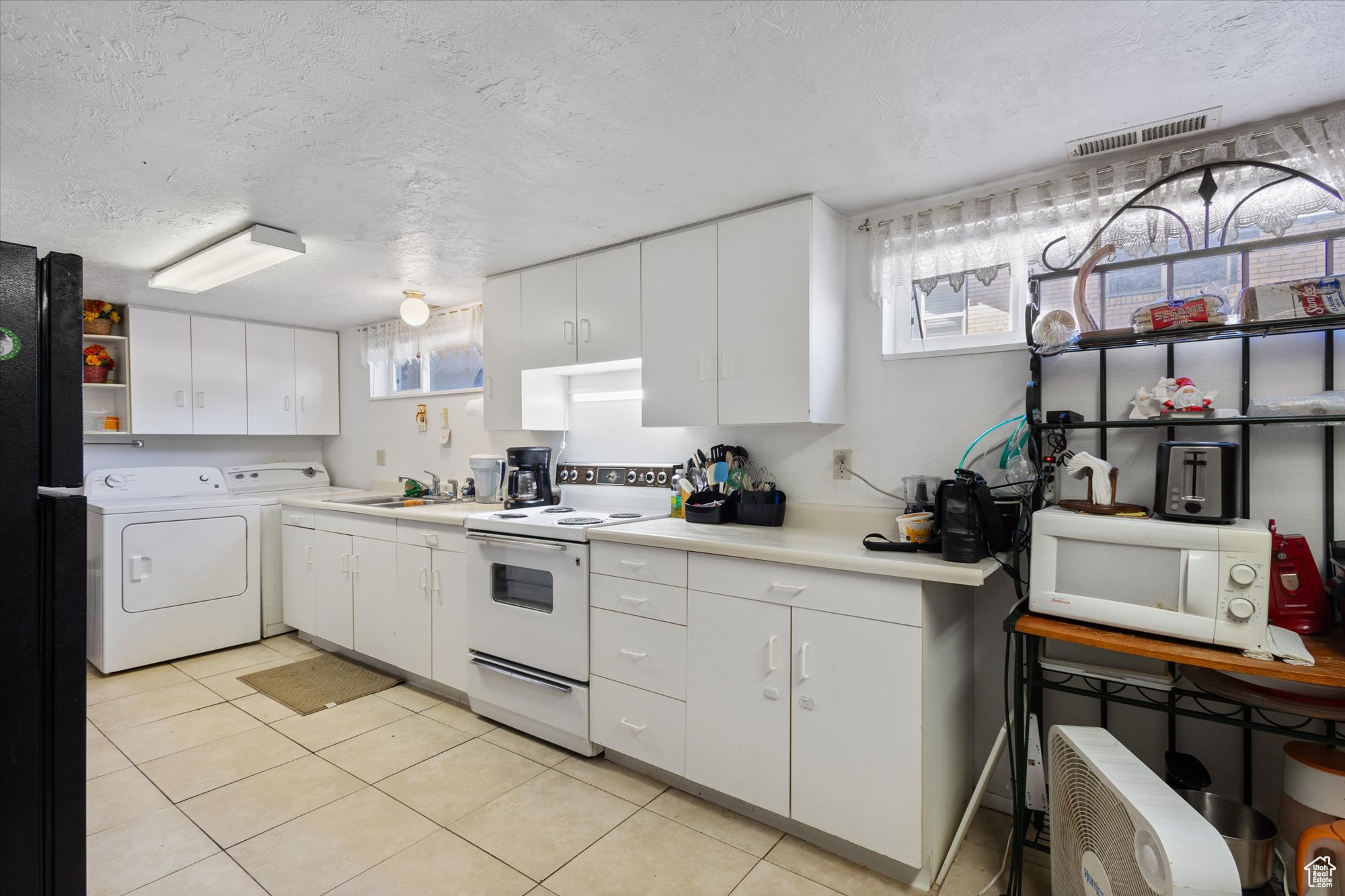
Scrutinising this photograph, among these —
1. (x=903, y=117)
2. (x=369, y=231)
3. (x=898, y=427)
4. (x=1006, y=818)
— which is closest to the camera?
(x=903, y=117)

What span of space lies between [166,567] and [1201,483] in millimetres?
4656

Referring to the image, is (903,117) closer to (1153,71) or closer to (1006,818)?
(1153,71)

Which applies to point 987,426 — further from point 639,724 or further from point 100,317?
point 100,317

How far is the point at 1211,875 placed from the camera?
3.74ft

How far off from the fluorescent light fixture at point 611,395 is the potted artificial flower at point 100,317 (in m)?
2.85

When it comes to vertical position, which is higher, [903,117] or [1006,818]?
[903,117]

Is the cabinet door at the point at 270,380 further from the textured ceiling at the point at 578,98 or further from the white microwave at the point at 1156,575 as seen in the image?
the white microwave at the point at 1156,575

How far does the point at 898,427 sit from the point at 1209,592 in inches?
42.9

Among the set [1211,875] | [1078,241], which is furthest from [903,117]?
[1211,875]

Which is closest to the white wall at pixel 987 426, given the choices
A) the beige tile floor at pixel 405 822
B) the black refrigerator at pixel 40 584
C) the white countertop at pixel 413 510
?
the beige tile floor at pixel 405 822

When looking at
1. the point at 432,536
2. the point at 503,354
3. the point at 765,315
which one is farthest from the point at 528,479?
the point at 765,315

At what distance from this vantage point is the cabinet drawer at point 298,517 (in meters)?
3.86

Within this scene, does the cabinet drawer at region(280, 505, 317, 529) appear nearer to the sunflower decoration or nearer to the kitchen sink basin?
the kitchen sink basin

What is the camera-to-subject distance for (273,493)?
4516mm
